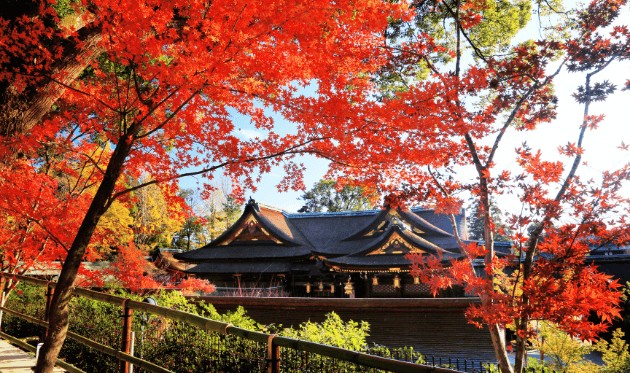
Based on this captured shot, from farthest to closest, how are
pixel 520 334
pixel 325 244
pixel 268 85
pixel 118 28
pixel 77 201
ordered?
pixel 325 244, pixel 77 201, pixel 268 85, pixel 118 28, pixel 520 334

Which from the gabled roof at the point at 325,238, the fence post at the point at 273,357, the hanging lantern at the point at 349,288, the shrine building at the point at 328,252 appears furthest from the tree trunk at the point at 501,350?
the hanging lantern at the point at 349,288

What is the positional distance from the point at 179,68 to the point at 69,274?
2506 mm

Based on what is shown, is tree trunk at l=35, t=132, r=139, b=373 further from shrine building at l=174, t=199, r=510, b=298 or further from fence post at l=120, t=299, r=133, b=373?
shrine building at l=174, t=199, r=510, b=298

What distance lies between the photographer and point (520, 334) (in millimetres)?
3486

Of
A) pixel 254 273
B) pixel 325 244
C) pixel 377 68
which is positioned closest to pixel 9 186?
pixel 377 68

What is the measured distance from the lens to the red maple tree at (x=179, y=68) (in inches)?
148

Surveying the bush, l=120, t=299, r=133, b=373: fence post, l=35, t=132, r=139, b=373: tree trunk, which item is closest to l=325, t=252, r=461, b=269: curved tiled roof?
the bush

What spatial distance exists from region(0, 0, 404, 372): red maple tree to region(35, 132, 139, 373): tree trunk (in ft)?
0.04

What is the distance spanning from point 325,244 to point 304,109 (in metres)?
15.4

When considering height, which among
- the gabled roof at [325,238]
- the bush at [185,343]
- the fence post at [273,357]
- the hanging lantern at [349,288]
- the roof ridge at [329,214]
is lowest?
the hanging lantern at [349,288]

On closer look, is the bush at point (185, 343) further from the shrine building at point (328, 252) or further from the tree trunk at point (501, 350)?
the shrine building at point (328, 252)

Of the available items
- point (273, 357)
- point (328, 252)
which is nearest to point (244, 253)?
point (328, 252)

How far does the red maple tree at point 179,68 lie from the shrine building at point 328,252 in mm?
9178

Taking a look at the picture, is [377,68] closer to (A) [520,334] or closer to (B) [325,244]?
(A) [520,334]
